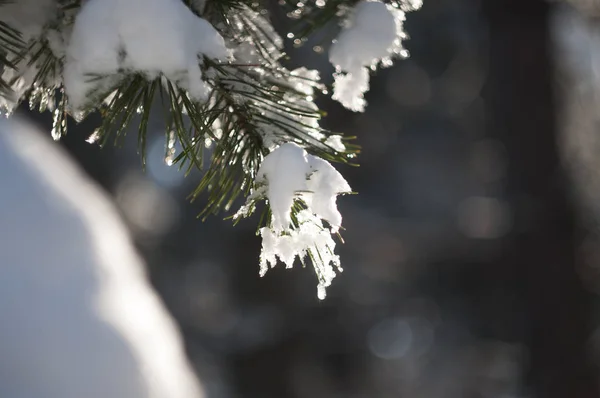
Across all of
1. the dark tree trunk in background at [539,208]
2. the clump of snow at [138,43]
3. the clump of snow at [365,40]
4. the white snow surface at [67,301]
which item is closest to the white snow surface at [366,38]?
the clump of snow at [365,40]

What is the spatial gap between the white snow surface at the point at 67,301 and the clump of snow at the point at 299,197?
0.40 m

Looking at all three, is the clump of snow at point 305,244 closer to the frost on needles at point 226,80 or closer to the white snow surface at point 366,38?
the frost on needles at point 226,80

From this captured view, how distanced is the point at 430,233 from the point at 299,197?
407cm

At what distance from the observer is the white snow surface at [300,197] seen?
42 cm

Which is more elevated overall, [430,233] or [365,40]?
[430,233]

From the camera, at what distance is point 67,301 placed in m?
0.77

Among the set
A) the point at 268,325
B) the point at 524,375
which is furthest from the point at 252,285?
the point at 524,375

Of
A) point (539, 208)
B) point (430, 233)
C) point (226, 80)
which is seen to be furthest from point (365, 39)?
point (430, 233)

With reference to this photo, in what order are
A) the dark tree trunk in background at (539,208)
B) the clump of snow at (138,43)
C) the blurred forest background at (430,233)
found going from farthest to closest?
the blurred forest background at (430,233), the dark tree trunk in background at (539,208), the clump of snow at (138,43)

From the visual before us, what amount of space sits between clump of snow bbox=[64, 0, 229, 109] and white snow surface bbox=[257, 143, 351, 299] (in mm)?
81

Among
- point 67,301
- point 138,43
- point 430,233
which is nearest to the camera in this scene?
point 138,43

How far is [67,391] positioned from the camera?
0.70 m

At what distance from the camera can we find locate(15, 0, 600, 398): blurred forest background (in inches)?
122

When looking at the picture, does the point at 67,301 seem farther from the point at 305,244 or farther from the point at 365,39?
the point at 365,39
